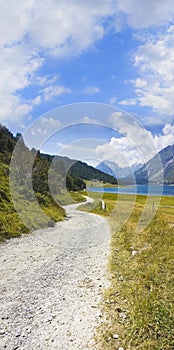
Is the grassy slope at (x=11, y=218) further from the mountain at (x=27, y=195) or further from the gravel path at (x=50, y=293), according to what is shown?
the gravel path at (x=50, y=293)

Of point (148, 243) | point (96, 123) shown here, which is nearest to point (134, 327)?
point (148, 243)

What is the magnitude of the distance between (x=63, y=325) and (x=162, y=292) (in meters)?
3.52

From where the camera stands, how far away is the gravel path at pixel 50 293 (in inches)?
307

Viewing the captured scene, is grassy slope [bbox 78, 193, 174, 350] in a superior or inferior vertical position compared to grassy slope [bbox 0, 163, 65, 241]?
inferior

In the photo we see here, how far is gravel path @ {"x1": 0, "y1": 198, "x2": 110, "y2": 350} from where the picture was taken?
7.79 m

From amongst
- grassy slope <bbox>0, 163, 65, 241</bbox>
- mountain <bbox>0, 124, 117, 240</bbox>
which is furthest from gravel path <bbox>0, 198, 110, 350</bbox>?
mountain <bbox>0, 124, 117, 240</bbox>

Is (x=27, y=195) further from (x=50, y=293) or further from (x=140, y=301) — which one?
(x=140, y=301)

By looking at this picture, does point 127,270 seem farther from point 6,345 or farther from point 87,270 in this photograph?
point 6,345

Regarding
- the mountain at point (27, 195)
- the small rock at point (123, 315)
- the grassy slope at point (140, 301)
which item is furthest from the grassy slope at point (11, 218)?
the small rock at point (123, 315)

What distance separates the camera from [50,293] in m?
10.9

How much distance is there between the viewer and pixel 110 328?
8.15m

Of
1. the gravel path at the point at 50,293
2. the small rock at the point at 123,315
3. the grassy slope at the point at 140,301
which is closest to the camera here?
the grassy slope at the point at 140,301

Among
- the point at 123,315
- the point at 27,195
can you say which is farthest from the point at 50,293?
the point at 27,195

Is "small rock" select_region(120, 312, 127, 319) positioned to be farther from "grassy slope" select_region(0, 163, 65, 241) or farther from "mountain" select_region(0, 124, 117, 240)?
"mountain" select_region(0, 124, 117, 240)
